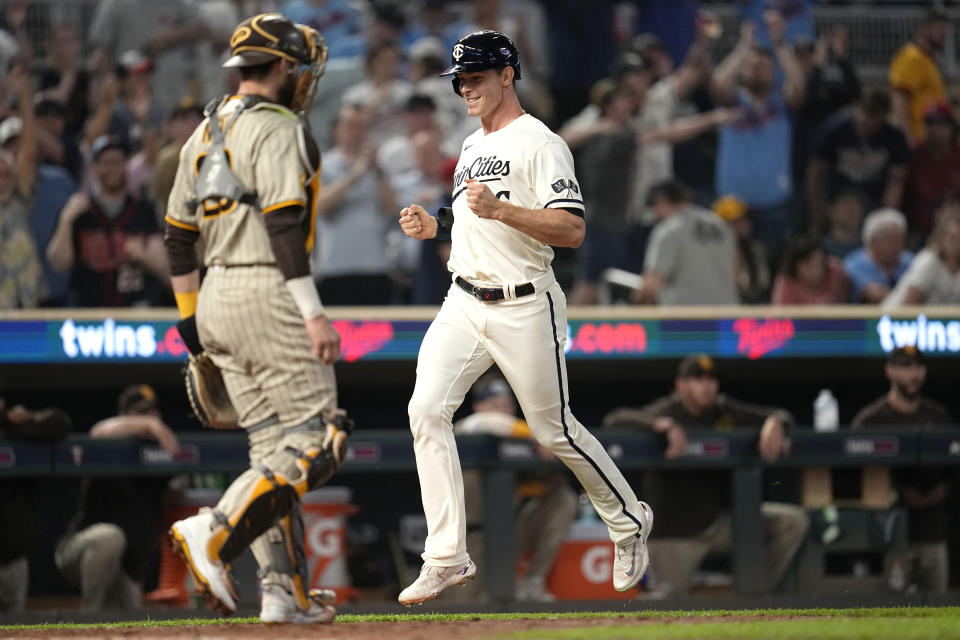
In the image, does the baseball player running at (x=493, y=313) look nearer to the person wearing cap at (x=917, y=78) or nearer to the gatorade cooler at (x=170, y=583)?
the gatorade cooler at (x=170, y=583)

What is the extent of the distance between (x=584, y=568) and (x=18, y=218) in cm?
409

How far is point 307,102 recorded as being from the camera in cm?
491

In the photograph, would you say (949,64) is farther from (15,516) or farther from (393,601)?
(15,516)

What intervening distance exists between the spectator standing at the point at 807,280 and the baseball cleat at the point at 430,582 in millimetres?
5489

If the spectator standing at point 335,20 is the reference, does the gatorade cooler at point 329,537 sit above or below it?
below

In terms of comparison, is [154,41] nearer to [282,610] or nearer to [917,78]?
[917,78]

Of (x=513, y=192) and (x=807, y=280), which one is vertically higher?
(x=513, y=192)

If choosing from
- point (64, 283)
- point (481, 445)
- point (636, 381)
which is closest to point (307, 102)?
point (481, 445)

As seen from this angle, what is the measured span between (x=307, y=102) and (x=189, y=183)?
527 mm

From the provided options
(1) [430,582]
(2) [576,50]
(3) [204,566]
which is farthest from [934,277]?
(3) [204,566]

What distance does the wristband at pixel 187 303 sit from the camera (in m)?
4.73

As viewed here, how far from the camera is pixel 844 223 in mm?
10211

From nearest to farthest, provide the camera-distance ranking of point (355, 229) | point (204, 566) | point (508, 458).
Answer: point (204, 566) → point (508, 458) → point (355, 229)

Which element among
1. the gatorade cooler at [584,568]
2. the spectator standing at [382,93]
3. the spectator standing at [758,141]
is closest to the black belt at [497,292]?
the gatorade cooler at [584,568]
